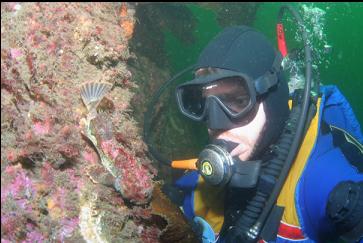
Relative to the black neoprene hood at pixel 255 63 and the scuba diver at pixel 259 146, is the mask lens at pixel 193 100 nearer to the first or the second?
the scuba diver at pixel 259 146

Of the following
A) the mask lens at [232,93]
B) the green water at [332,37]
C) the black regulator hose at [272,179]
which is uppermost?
the green water at [332,37]

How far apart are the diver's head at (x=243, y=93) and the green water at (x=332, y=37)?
7.83m

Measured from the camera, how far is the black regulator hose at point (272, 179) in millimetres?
2976

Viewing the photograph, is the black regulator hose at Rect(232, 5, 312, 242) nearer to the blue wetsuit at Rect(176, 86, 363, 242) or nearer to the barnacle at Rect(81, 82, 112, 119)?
the blue wetsuit at Rect(176, 86, 363, 242)

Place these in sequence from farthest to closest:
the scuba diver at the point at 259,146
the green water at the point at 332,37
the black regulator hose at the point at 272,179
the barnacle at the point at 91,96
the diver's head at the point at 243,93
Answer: the green water at the point at 332,37 < the diver's head at the point at 243,93 < the black regulator hose at the point at 272,179 < the scuba diver at the point at 259,146 < the barnacle at the point at 91,96

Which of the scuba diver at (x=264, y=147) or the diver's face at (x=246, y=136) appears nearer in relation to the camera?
the scuba diver at (x=264, y=147)

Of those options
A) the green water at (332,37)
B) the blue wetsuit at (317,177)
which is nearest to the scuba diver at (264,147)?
the blue wetsuit at (317,177)

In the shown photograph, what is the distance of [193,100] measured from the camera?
3594mm

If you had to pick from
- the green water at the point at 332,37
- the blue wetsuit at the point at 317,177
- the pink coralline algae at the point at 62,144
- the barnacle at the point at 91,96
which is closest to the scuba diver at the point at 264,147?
the blue wetsuit at the point at 317,177

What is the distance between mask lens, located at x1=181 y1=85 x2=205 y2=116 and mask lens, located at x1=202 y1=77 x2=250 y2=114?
24 cm

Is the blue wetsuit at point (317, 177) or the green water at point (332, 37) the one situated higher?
the green water at point (332, 37)

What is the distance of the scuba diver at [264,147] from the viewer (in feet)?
9.43

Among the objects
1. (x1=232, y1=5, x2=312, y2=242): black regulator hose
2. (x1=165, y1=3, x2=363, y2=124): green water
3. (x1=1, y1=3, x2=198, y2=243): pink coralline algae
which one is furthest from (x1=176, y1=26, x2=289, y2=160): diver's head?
(x1=165, y1=3, x2=363, y2=124): green water

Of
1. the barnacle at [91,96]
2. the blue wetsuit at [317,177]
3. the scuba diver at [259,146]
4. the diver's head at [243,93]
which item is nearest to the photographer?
the barnacle at [91,96]
